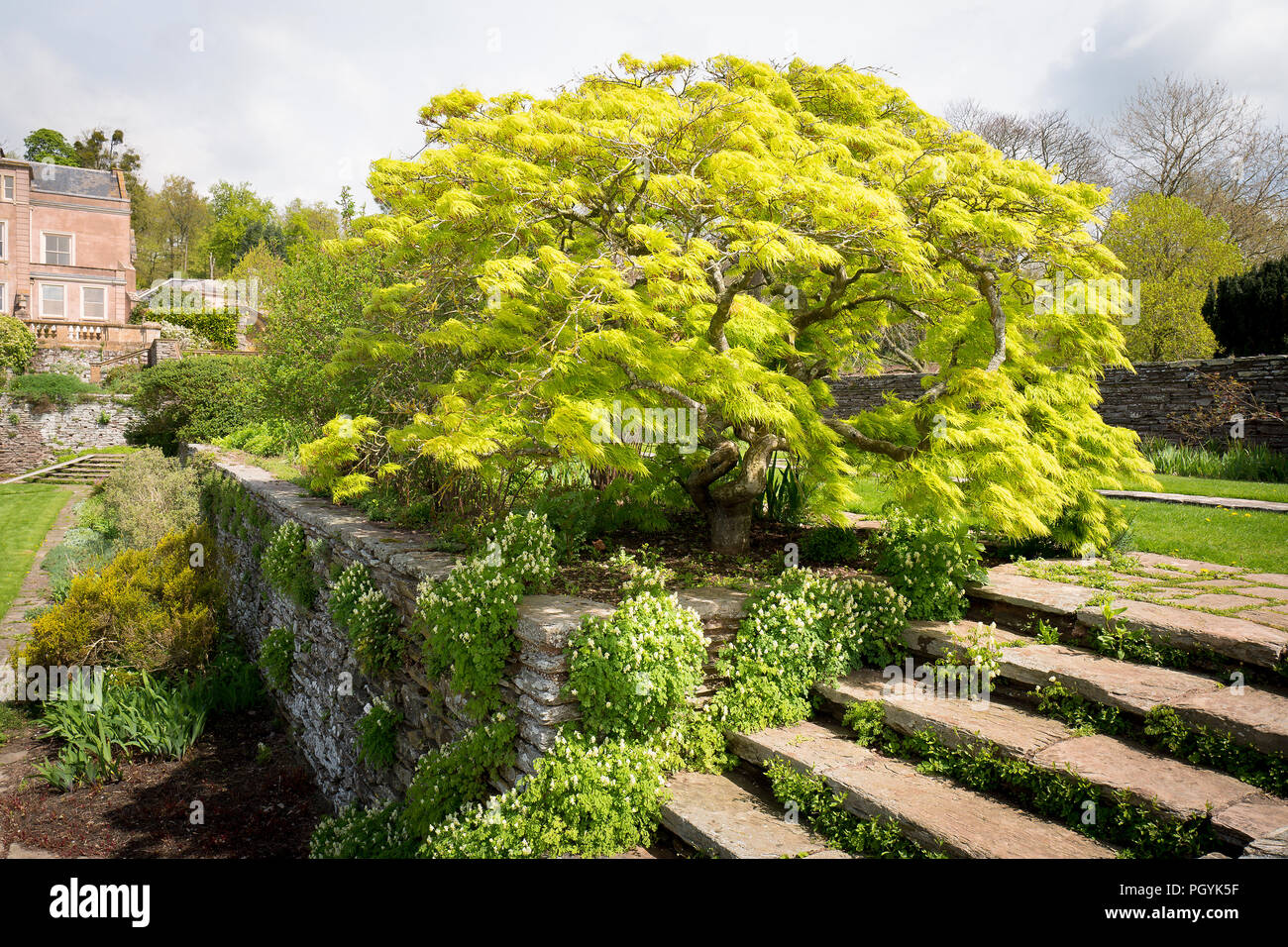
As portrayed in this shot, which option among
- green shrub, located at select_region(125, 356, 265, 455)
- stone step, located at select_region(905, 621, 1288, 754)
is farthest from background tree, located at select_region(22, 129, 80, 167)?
stone step, located at select_region(905, 621, 1288, 754)

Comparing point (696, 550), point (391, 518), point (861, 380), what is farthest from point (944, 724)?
point (861, 380)

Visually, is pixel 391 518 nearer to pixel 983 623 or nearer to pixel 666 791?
pixel 666 791

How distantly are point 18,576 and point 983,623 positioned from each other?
1499 centimetres

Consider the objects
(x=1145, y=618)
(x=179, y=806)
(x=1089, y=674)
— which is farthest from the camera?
(x=179, y=806)

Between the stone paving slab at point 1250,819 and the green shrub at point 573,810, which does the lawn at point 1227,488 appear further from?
the green shrub at point 573,810

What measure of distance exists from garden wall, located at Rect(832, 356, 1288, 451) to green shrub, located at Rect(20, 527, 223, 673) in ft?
42.4

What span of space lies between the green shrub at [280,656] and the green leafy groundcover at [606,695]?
358 centimetres

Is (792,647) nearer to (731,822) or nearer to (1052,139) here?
(731,822)

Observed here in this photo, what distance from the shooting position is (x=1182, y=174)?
23156 mm

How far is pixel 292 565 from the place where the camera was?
794cm

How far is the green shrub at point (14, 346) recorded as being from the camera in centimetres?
2339

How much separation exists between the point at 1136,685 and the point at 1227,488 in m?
6.45

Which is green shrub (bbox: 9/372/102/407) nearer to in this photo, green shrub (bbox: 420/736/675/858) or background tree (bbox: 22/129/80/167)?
green shrub (bbox: 420/736/675/858)

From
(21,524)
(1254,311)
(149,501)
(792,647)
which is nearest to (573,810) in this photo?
(792,647)
